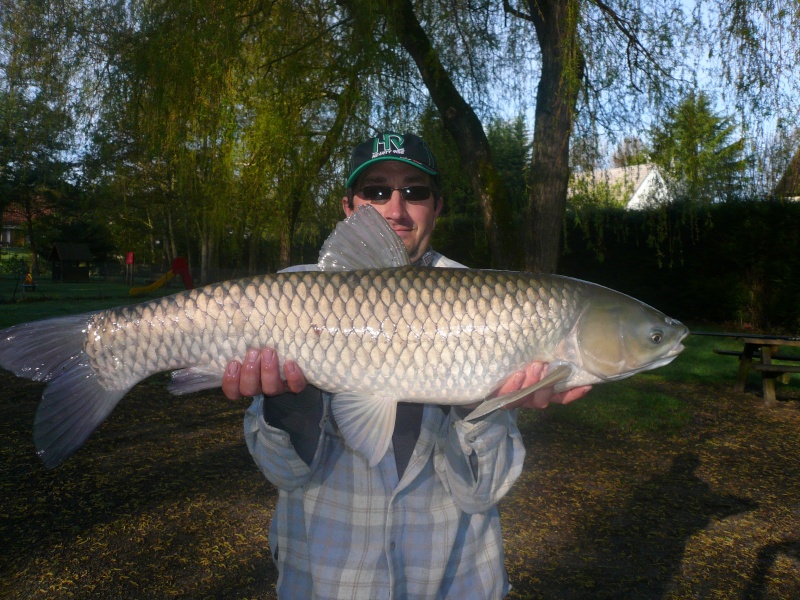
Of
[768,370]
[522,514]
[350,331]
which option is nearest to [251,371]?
[350,331]

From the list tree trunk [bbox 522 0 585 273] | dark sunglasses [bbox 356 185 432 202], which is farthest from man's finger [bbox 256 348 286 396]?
tree trunk [bbox 522 0 585 273]

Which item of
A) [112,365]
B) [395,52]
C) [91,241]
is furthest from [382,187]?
[91,241]

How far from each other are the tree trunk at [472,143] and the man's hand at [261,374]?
12.6 ft

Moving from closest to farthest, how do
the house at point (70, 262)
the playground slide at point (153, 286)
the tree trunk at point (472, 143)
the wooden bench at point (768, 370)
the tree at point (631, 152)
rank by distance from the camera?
the tree trunk at point (472, 143), the tree at point (631, 152), the wooden bench at point (768, 370), the playground slide at point (153, 286), the house at point (70, 262)

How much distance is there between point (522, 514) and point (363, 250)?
2910 mm

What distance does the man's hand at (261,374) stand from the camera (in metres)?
1.76

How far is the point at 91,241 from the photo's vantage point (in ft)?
123

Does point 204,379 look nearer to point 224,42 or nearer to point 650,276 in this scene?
point 224,42

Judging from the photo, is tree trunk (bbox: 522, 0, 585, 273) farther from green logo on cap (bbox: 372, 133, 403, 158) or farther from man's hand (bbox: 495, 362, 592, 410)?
man's hand (bbox: 495, 362, 592, 410)

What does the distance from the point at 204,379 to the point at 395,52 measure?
4379 mm

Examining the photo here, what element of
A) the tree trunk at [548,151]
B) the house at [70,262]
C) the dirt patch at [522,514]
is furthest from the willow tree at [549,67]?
the house at [70,262]

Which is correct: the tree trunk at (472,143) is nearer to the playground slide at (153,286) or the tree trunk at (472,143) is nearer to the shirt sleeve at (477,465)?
the playground slide at (153,286)

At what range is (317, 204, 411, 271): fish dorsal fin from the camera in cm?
190

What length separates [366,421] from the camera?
1.71 meters
